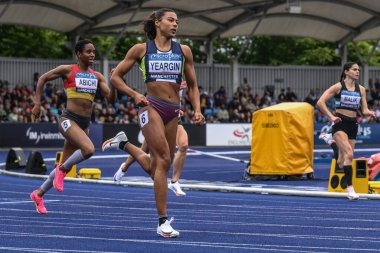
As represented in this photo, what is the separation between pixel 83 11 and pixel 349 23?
1375cm

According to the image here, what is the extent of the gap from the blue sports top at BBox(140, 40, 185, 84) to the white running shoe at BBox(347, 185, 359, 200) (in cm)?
566

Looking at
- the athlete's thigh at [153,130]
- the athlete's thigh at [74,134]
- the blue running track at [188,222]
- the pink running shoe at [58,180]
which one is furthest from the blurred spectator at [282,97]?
the athlete's thigh at [153,130]

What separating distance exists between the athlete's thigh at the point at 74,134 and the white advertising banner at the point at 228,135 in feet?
85.9

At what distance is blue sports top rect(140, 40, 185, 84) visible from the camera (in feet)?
32.7

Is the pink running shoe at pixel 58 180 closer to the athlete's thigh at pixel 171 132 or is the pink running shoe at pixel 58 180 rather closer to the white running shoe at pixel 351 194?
the athlete's thigh at pixel 171 132

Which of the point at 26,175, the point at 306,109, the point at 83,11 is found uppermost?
the point at 83,11

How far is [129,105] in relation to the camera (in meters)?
40.5

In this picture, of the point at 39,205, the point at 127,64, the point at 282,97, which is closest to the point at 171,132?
the point at 127,64

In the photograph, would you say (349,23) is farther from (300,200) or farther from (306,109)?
(300,200)

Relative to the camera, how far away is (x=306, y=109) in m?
20.3

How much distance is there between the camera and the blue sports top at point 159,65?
9.97 metres

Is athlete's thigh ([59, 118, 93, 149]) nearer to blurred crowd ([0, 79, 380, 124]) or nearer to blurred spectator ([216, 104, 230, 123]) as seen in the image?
blurred crowd ([0, 79, 380, 124])

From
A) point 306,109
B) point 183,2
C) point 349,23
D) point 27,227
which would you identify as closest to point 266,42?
point 349,23

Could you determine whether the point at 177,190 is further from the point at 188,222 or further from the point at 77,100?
the point at 188,222
